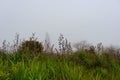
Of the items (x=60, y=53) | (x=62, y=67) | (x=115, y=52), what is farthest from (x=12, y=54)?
(x=115, y=52)

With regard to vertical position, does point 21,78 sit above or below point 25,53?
below

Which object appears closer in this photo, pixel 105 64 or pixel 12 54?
pixel 12 54

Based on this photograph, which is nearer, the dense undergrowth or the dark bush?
the dense undergrowth

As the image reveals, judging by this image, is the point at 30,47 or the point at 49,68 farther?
the point at 30,47

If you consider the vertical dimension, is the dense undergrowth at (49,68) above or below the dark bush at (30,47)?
below

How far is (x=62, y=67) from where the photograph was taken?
621 centimetres

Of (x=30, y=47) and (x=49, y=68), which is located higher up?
(x=30, y=47)

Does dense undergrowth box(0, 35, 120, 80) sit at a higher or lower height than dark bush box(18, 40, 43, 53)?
lower

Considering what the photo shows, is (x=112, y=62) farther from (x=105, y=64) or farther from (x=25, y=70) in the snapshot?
(x=25, y=70)

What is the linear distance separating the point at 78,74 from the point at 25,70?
1028mm

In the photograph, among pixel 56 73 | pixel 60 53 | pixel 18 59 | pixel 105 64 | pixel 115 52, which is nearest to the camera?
pixel 56 73

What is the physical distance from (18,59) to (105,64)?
305cm

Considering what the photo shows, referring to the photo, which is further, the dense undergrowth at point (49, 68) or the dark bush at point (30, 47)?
the dark bush at point (30, 47)

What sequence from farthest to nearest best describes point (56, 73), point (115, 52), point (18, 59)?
point (115, 52), point (18, 59), point (56, 73)
